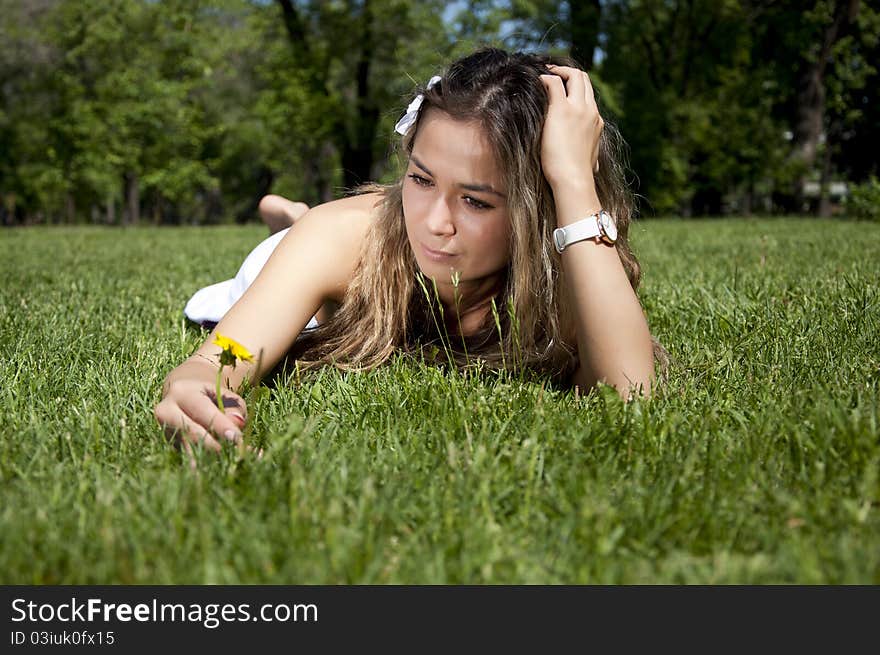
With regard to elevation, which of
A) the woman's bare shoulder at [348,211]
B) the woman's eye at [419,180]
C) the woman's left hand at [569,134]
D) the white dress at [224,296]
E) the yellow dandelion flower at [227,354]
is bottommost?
the white dress at [224,296]

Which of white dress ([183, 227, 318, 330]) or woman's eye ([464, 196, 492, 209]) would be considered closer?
woman's eye ([464, 196, 492, 209])

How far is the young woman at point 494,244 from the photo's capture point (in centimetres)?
267

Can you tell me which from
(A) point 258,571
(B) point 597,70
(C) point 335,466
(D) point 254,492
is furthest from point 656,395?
(B) point 597,70

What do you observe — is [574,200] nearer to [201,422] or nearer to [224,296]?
[201,422]

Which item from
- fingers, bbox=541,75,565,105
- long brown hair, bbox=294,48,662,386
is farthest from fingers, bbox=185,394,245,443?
fingers, bbox=541,75,565,105

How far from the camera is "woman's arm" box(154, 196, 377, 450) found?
2.15 metres

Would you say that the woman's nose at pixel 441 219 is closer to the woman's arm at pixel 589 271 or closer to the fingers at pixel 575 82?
the woman's arm at pixel 589 271

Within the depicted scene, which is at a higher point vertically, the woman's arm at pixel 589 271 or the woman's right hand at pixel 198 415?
the woman's arm at pixel 589 271

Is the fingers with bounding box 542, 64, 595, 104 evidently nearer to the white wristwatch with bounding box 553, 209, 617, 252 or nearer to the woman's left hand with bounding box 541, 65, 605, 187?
the woman's left hand with bounding box 541, 65, 605, 187

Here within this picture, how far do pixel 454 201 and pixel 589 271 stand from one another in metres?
0.50

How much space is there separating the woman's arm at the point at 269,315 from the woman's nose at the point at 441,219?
18.7 inches

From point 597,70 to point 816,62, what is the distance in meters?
5.60

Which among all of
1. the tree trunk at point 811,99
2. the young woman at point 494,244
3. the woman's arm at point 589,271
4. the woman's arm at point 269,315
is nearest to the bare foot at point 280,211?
the woman's arm at point 269,315

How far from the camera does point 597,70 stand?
22672 millimetres
